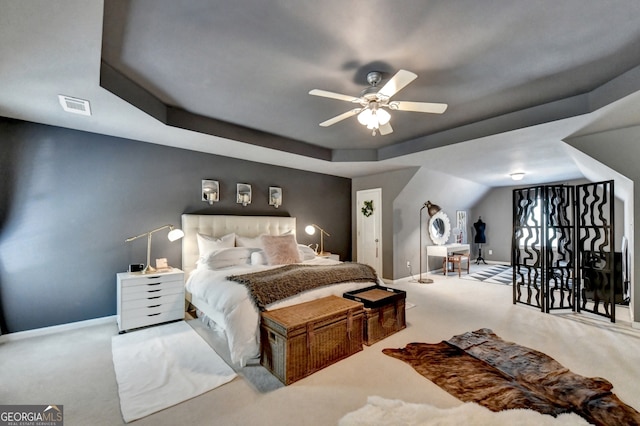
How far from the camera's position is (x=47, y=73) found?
217 centimetres

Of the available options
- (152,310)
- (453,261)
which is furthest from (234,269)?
(453,261)

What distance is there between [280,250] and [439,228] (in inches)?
190

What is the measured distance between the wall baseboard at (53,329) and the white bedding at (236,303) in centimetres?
118

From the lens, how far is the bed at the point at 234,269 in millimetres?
2545

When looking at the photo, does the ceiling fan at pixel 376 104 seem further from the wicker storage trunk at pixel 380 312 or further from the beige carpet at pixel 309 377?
the beige carpet at pixel 309 377

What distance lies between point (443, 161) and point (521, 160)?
1.42 meters

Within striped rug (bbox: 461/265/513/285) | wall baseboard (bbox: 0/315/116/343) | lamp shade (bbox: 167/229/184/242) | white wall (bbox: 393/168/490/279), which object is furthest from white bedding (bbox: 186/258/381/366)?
striped rug (bbox: 461/265/513/285)

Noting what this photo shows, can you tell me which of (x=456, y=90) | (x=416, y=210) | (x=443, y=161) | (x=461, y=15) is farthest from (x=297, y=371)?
(x=416, y=210)

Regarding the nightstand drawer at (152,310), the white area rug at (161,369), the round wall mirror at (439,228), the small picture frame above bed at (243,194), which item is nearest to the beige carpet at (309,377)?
the white area rug at (161,369)

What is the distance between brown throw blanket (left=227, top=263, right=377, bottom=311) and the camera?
2.75m

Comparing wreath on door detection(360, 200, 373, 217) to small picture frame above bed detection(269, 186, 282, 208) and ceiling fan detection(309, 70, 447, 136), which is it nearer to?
small picture frame above bed detection(269, 186, 282, 208)

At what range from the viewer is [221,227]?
177 inches

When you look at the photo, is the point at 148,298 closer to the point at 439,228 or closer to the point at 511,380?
the point at 511,380

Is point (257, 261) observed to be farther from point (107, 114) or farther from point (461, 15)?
point (461, 15)
